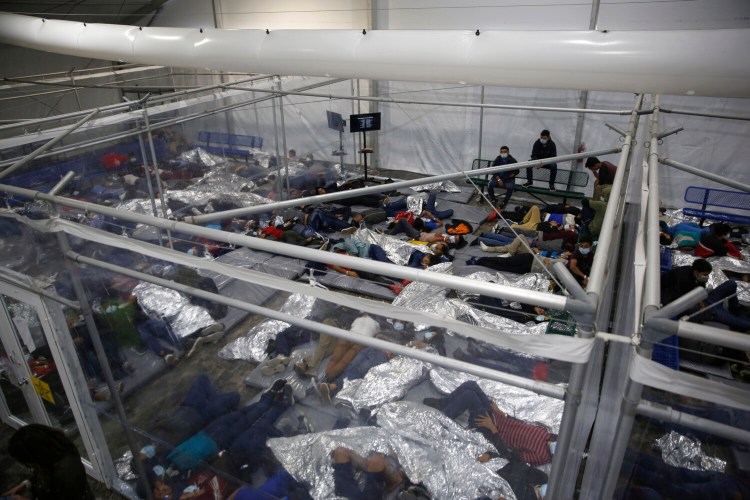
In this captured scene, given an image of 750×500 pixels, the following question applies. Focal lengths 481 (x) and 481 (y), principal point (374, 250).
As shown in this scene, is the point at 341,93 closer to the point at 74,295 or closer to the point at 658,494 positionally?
the point at 74,295

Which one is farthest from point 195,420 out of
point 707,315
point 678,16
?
point 678,16

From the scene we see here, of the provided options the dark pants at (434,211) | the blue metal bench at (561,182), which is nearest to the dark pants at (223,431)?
the dark pants at (434,211)

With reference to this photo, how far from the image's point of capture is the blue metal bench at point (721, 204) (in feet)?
24.0

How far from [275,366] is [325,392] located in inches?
19.3

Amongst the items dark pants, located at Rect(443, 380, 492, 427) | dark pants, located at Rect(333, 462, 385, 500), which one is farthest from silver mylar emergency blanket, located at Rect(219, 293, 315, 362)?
dark pants, located at Rect(443, 380, 492, 427)

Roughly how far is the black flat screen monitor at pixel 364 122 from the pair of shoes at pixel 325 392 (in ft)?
24.7

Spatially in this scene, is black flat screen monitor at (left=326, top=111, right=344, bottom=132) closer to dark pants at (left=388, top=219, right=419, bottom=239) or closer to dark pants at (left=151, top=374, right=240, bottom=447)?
dark pants at (left=388, top=219, right=419, bottom=239)

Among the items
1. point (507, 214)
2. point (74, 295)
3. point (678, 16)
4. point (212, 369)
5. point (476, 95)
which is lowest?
point (507, 214)

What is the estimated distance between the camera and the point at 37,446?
2.73 metres

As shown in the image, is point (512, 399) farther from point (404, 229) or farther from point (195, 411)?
point (404, 229)

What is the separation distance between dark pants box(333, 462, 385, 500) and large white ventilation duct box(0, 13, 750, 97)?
8.54 ft

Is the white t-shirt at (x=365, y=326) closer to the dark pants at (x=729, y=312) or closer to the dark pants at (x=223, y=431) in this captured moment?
the dark pants at (x=223, y=431)

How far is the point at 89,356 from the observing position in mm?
3383

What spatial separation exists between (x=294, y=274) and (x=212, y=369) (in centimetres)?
253
